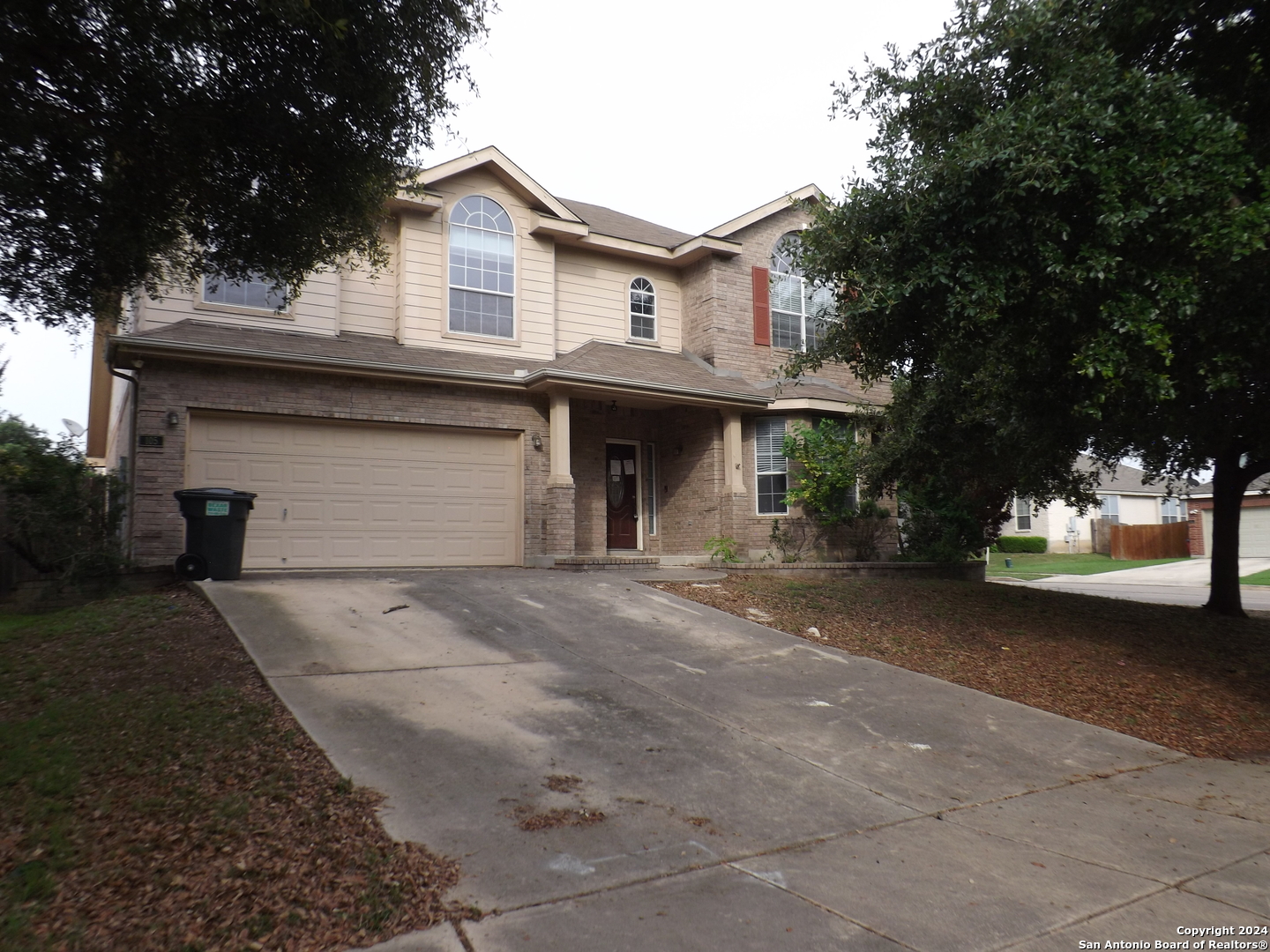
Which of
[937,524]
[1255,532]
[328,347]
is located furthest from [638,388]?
[1255,532]

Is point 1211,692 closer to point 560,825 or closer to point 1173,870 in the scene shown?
point 1173,870

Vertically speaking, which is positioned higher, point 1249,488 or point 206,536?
point 1249,488

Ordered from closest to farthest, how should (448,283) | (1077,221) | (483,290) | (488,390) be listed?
(1077,221), (488,390), (448,283), (483,290)

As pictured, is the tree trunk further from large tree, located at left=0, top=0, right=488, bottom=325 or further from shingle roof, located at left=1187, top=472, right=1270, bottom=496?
shingle roof, located at left=1187, top=472, right=1270, bottom=496

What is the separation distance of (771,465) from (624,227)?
240 inches

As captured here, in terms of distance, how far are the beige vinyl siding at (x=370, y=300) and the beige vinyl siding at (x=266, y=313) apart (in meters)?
0.20

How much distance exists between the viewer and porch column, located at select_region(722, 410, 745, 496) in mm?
15328

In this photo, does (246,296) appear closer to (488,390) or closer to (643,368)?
(488,390)

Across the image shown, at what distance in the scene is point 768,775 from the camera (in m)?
5.33

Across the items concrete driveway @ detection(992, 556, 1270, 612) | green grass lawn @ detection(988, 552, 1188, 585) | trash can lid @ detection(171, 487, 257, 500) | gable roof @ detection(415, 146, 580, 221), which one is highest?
gable roof @ detection(415, 146, 580, 221)

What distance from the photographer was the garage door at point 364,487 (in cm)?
1213

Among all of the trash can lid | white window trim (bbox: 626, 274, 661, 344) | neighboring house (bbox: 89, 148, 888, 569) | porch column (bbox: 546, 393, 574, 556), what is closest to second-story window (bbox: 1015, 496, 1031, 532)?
neighboring house (bbox: 89, 148, 888, 569)

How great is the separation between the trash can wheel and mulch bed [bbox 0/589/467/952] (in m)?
4.35

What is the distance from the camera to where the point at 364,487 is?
42.7 ft
